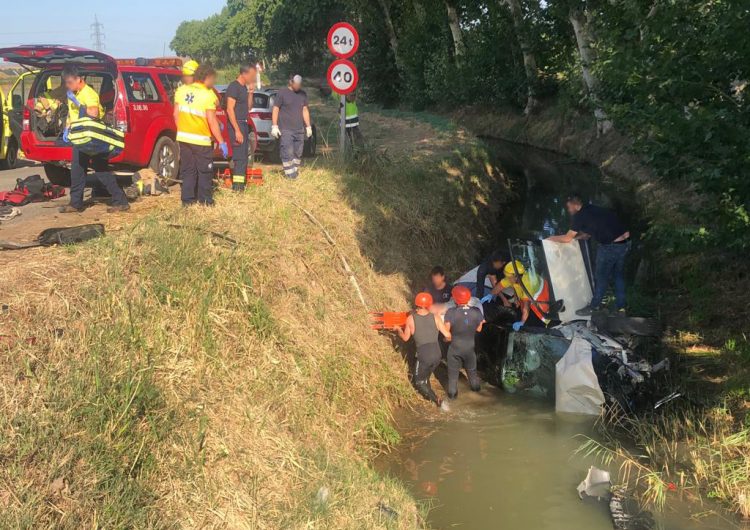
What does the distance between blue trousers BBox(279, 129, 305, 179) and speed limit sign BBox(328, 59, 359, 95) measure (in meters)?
0.85

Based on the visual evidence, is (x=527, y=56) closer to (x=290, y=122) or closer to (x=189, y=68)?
(x=290, y=122)

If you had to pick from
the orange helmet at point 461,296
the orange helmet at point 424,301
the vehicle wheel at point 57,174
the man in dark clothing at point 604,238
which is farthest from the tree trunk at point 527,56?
the orange helmet at point 424,301

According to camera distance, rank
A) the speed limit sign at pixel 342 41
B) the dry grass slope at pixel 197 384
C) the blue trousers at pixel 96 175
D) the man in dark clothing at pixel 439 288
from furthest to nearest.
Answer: the speed limit sign at pixel 342 41 → the man in dark clothing at pixel 439 288 → the blue trousers at pixel 96 175 → the dry grass slope at pixel 197 384

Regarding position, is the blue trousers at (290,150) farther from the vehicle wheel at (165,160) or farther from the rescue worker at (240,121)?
the vehicle wheel at (165,160)

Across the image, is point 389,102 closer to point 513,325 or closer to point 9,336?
point 513,325

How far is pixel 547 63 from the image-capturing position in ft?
104

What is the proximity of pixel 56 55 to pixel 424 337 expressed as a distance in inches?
265

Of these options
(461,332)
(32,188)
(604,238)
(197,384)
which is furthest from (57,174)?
(604,238)

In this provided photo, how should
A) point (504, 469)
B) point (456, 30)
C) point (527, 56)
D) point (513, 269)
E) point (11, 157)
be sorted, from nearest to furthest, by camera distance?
point (504, 469) → point (513, 269) → point (11, 157) → point (527, 56) → point (456, 30)

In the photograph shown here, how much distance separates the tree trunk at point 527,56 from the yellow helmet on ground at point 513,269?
74.4 feet

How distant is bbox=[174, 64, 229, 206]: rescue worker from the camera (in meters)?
7.77

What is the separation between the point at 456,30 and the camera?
3428cm

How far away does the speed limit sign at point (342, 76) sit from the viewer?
10.3 metres

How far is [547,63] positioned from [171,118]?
82.2ft
